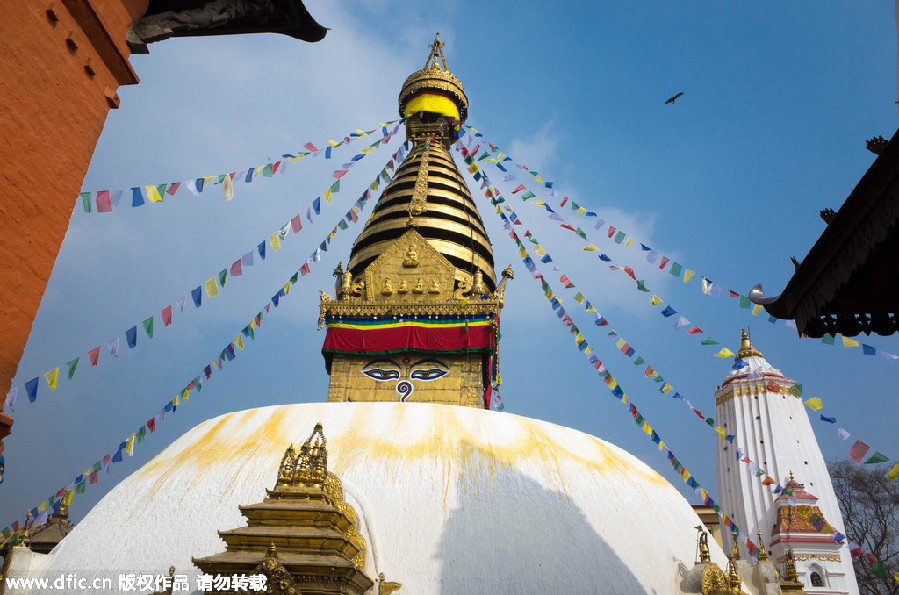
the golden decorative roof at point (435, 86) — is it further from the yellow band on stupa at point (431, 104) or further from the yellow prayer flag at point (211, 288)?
the yellow prayer flag at point (211, 288)

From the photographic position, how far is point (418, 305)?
12.6 m

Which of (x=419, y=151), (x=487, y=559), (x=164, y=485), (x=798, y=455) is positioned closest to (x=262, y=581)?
(x=487, y=559)

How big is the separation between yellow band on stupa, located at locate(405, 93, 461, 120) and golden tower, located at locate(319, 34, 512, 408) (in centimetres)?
255

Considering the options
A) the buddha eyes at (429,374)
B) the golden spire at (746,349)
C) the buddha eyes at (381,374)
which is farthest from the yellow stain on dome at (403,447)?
the golden spire at (746,349)

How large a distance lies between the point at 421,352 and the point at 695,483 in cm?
558

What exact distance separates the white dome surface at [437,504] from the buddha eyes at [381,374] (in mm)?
3996

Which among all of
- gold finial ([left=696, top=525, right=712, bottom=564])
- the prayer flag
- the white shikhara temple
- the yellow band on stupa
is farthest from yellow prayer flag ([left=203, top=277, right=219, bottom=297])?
the white shikhara temple

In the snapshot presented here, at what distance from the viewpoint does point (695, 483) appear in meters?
8.78

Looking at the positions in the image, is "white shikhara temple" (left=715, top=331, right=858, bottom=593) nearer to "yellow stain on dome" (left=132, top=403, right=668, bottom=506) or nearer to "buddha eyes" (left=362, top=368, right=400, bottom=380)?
"buddha eyes" (left=362, top=368, right=400, bottom=380)

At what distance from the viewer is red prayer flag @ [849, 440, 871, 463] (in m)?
6.92

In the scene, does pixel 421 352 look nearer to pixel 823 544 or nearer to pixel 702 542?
pixel 702 542

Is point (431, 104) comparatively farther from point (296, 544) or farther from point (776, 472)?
point (776, 472)

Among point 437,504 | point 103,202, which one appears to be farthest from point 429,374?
point 103,202

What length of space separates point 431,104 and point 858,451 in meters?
13.8
